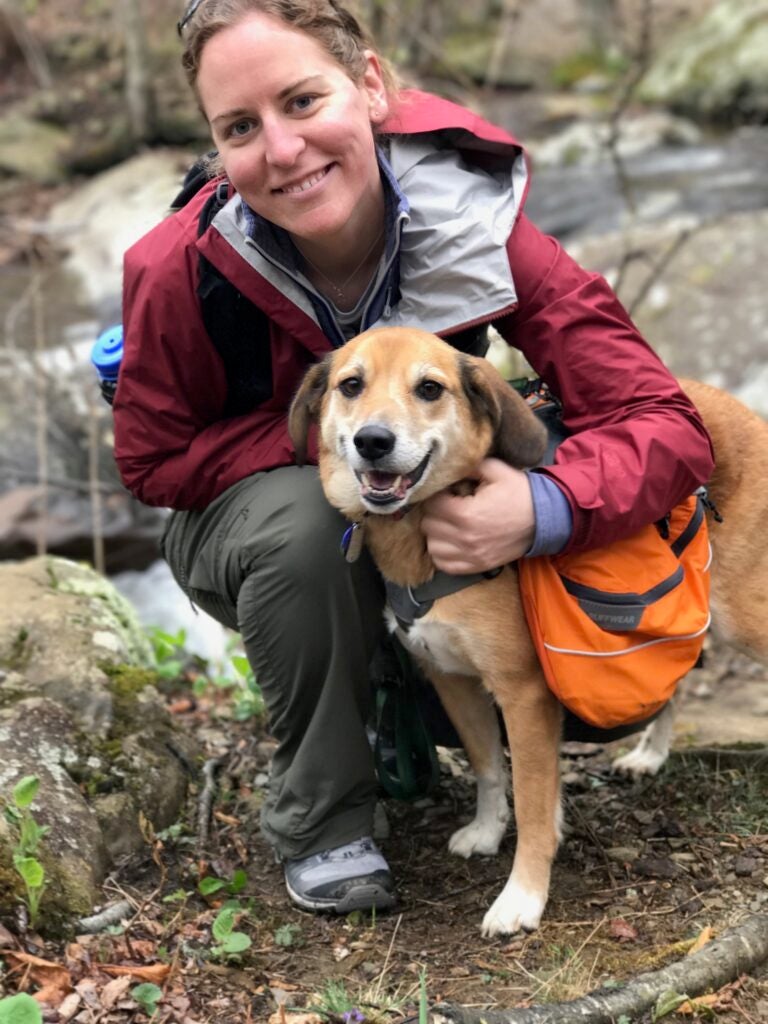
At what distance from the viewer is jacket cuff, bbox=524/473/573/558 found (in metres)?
2.89

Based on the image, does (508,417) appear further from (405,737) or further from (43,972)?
(43,972)

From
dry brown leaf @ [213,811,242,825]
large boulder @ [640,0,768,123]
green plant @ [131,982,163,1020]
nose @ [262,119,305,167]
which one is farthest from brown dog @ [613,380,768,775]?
large boulder @ [640,0,768,123]

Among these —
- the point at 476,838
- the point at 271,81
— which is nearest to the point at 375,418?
the point at 271,81

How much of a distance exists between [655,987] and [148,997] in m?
1.15

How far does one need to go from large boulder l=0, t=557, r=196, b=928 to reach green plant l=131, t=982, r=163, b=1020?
349 millimetres

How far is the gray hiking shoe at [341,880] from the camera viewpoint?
127 inches

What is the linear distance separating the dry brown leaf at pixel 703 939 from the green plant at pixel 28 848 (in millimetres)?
1586

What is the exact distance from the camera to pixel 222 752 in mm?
4191

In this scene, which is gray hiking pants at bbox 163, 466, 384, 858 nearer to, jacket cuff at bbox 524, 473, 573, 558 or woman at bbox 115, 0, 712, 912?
woman at bbox 115, 0, 712, 912

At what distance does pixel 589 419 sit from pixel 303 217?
0.93 metres

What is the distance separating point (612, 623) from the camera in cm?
298

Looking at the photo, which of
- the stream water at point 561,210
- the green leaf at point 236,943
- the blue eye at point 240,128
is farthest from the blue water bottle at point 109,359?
the stream water at point 561,210

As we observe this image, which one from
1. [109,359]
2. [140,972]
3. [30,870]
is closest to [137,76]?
[109,359]

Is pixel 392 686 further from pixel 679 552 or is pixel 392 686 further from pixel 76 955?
pixel 76 955
